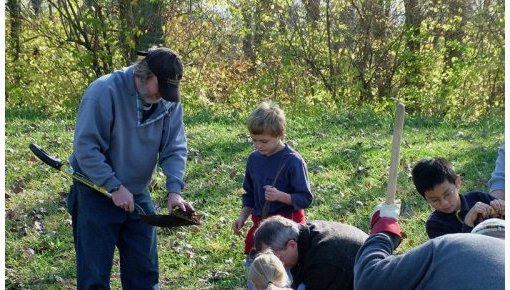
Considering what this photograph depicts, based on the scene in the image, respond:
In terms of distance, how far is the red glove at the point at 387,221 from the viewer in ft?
11.7

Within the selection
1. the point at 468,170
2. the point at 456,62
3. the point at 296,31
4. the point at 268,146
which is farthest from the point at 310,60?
the point at 268,146

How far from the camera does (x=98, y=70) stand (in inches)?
560

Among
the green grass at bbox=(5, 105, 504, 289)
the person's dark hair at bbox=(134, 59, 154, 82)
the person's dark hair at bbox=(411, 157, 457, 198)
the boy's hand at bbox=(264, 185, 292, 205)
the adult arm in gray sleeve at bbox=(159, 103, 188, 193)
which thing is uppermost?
the person's dark hair at bbox=(134, 59, 154, 82)

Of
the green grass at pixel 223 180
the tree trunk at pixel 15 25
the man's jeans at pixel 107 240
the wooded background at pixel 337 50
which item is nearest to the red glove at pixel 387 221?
the man's jeans at pixel 107 240

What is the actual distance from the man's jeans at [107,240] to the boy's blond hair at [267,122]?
751 mm

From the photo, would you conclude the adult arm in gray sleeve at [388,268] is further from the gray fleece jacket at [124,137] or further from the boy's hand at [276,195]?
the gray fleece jacket at [124,137]

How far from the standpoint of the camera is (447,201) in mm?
4492

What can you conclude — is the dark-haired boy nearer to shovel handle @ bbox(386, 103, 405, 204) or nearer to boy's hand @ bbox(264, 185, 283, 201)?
shovel handle @ bbox(386, 103, 405, 204)

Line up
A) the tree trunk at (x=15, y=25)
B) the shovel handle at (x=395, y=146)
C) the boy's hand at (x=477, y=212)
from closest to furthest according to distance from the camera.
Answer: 1. the shovel handle at (x=395, y=146)
2. the boy's hand at (x=477, y=212)
3. the tree trunk at (x=15, y=25)

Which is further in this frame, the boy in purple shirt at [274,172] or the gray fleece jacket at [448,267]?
the boy in purple shirt at [274,172]

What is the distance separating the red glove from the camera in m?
3.56

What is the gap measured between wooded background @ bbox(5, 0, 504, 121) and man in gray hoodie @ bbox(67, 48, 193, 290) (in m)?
9.47

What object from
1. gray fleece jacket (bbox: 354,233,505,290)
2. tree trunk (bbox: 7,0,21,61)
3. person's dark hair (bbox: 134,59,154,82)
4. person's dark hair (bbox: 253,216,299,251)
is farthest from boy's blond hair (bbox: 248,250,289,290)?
tree trunk (bbox: 7,0,21,61)

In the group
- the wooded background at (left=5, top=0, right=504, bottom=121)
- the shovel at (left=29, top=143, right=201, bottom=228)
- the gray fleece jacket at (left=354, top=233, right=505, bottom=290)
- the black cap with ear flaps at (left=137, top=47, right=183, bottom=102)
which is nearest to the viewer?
the gray fleece jacket at (left=354, top=233, right=505, bottom=290)
